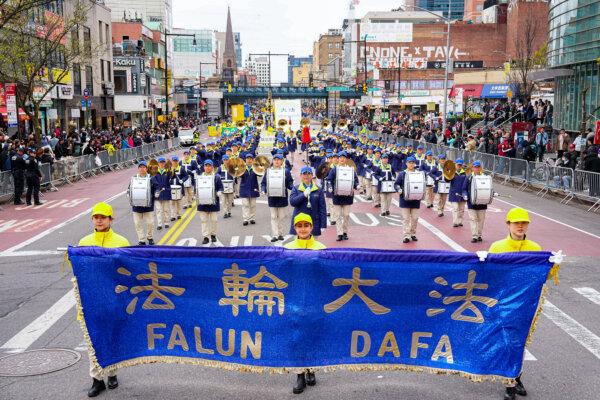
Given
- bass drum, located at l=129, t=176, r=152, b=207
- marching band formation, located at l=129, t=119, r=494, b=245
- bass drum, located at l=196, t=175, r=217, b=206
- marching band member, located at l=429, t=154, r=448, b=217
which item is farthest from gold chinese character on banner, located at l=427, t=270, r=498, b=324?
marching band member, located at l=429, t=154, r=448, b=217

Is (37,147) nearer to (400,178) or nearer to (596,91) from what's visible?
(400,178)

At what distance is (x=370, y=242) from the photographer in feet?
48.2

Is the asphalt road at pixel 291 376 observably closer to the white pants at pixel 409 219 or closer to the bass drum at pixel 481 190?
the white pants at pixel 409 219

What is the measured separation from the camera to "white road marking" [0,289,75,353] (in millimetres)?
8117

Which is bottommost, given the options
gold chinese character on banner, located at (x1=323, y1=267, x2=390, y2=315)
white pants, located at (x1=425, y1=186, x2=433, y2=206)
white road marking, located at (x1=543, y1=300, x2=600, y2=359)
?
white road marking, located at (x1=543, y1=300, x2=600, y2=359)

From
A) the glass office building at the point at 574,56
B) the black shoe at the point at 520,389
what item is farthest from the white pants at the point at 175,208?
the glass office building at the point at 574,56

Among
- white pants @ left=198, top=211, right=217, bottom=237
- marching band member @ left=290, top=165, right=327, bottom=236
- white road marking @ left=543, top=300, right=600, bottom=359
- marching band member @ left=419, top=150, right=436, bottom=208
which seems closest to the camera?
white road marking @ left=543, top=300, right=600, bottom=359

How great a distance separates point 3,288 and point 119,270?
18.3 feet

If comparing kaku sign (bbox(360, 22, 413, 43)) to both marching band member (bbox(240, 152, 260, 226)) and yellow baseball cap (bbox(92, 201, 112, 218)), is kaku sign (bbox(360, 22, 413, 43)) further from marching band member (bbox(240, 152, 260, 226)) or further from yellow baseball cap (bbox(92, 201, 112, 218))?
yellow baseball cap (bbox(92, 201, 112, 218))

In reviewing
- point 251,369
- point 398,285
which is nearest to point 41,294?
point 251,369

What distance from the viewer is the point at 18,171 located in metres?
20.8

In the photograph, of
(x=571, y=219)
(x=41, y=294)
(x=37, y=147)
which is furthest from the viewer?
(x=37, y=147)

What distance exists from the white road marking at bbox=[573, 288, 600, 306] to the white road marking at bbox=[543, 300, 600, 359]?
78 centimetres

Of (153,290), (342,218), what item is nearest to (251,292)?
(153,290)
